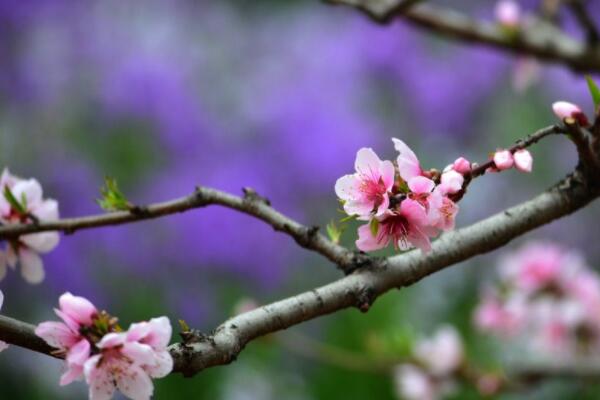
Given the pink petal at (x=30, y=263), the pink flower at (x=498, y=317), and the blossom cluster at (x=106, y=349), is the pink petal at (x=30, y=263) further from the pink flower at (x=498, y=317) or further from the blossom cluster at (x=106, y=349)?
the pink flower at (x=498, y=317)

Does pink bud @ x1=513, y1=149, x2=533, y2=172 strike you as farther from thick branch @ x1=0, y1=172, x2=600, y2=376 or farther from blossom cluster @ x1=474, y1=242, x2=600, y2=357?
blossom cluster @ x1=474, y1=242, x2=600, y2=357

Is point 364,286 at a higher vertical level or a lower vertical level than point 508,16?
lower

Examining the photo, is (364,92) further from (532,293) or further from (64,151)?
(532,293)

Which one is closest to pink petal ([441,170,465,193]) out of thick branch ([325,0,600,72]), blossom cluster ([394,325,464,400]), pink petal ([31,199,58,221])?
pink petal ([31,199,58,221])

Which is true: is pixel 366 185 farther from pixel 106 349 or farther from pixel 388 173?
pixel 106 349

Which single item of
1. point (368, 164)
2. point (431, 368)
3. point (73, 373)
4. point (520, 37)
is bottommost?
point (73, 373)

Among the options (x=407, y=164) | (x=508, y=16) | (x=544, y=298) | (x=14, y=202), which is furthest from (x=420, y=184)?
(x=544, y=298)
